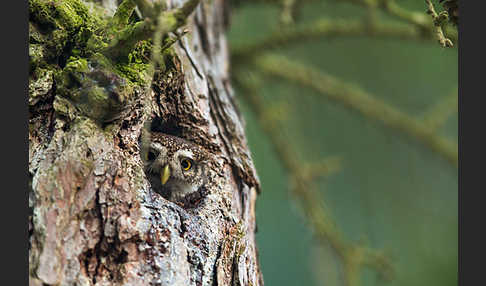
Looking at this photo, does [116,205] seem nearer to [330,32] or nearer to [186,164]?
[186,164]

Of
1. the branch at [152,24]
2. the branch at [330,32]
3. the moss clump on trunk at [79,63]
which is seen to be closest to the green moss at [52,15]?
the moss clump on trunk at [79,63]

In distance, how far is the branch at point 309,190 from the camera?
84.2 inches

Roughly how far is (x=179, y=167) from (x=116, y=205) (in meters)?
0.48

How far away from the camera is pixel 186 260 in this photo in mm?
949

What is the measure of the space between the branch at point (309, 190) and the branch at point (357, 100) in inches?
5.8

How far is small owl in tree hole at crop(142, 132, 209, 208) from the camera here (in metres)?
1.19

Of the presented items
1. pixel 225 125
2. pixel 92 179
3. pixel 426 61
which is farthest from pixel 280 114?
pixel 426 61

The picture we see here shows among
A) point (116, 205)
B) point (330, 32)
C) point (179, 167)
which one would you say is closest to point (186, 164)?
point (179, 167)

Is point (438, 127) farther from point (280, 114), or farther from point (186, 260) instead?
point (186, 260)

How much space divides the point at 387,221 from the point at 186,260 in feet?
7.63

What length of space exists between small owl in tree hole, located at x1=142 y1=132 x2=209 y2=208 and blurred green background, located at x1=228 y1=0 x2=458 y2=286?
3.47 feet

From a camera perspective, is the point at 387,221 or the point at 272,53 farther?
the point at 387,221

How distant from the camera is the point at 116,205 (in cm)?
90

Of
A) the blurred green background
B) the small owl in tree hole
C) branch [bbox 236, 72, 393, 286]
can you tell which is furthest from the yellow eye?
the blurred green background
